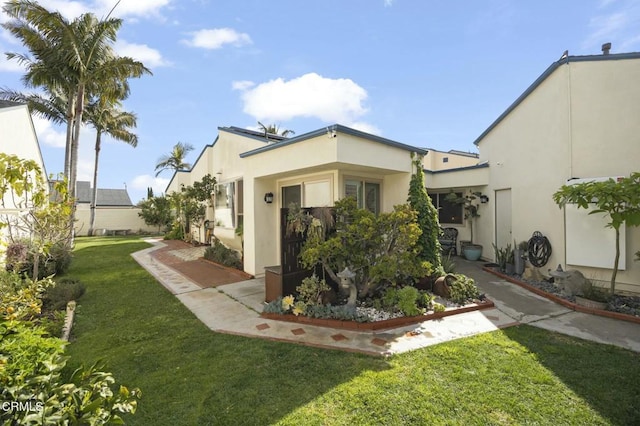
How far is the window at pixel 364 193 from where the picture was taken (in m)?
8.41

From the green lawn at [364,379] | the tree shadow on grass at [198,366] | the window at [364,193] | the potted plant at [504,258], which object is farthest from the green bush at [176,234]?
the potted plant at [504,258]

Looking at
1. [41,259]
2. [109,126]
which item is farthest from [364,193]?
[109,126]

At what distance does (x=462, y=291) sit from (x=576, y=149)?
18.0 feet

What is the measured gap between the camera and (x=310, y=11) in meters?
8.84

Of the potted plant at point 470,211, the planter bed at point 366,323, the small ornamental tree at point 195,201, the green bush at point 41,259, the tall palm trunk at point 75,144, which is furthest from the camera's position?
the tall palm trunk at point 75,144

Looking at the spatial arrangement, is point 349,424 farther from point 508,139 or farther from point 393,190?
point 508,139

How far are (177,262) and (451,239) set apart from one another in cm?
1254

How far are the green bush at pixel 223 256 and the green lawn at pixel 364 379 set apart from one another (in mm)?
5295

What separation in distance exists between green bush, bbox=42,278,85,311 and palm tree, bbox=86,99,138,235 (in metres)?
19.3

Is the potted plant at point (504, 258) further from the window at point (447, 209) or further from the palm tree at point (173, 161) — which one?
the palm tree at point (173, 161)

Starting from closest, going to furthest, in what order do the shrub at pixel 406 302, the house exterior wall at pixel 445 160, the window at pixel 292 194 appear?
the shrub at pixel 406 302 < the window at pixel 292 194 < the house exterior wall at pixel 445 160

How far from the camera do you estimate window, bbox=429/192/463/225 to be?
1365cm

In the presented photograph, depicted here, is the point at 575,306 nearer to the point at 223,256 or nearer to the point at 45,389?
the point at 45,389

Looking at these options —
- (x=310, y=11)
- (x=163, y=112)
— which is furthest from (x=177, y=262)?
(x=310, y=11)
